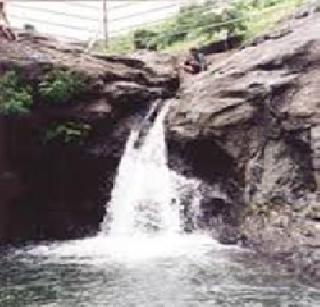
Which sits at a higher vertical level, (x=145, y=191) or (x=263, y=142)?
(x=263, y=142)

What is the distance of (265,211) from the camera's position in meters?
11.5

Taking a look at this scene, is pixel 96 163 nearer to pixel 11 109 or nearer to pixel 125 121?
pixel 125 121

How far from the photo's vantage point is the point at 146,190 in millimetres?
13680

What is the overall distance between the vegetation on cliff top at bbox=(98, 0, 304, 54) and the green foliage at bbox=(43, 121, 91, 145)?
385 centimetres

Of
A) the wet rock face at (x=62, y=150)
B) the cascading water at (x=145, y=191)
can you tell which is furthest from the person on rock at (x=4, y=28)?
the cascading water at (x=145, y=191)

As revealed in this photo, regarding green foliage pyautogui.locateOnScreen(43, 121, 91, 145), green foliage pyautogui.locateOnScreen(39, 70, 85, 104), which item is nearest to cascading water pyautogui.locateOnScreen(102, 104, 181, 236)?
green foliage pyautogui.locateOnScreen(43, 121, 91, 145)

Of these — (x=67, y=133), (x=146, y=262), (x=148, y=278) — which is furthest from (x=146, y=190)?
(x=148, y=278)

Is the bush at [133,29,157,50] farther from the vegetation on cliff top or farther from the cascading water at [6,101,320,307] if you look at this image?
the cascading water at [6,101,320,307]

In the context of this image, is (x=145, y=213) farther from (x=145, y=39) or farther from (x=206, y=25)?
(x=145, y=39)

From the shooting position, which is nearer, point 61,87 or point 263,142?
point 263,142

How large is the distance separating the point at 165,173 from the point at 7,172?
2687mm

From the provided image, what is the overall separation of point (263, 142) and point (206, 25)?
5.84 m

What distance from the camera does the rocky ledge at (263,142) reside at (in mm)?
10945

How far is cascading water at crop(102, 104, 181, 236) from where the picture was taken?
13.2 metres
